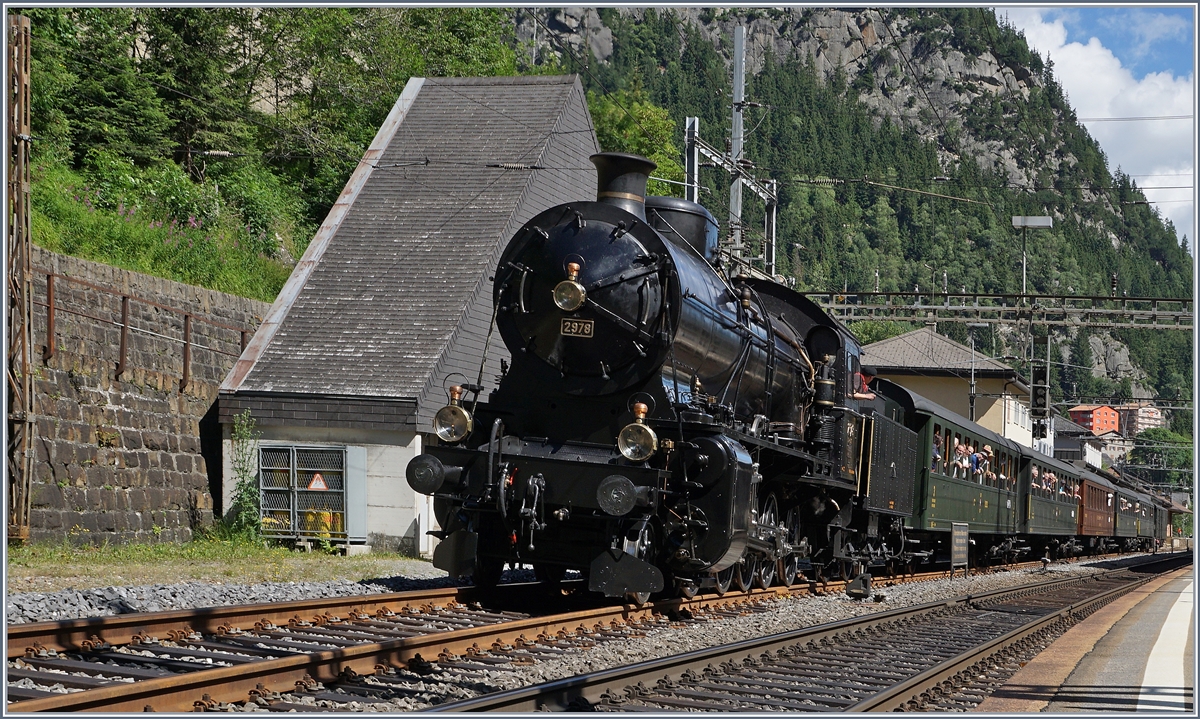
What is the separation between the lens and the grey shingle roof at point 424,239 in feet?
60.7

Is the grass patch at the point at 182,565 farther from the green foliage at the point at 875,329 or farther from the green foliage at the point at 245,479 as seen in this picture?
the green foliage at the point at 875,329

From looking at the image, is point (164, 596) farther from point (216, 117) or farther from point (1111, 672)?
point (216, 117)

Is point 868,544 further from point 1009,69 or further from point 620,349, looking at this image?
point 1009,69

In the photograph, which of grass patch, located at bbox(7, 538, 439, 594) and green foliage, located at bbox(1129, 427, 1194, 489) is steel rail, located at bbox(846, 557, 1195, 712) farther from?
green foliage, located at bbox(1129, 427, 1194, 489)

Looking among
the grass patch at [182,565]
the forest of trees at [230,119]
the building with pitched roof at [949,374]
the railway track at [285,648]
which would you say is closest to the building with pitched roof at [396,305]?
the grass patch at [182,565]

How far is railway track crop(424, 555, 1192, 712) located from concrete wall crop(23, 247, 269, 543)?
10.2 meters

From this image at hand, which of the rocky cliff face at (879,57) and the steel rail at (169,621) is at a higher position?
the rocky cliff face at (879,57)

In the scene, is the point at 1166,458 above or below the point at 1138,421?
below

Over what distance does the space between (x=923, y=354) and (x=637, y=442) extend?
58856 mm

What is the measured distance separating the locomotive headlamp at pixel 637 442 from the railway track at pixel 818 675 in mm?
1804

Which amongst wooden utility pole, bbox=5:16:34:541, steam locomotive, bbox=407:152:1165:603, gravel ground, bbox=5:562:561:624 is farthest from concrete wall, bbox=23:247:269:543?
steam locomotive, bbox=407:152:1165:603

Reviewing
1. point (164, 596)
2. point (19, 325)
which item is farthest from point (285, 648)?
point (19, 325)

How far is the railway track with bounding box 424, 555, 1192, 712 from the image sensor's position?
6168mm

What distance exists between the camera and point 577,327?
992 centimetres
